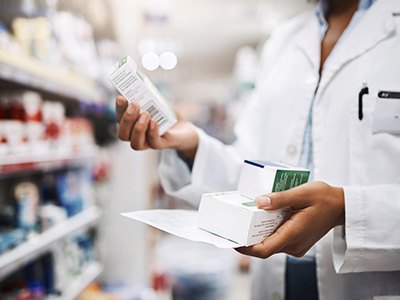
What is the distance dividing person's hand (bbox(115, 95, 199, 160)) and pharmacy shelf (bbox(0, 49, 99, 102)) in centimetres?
60

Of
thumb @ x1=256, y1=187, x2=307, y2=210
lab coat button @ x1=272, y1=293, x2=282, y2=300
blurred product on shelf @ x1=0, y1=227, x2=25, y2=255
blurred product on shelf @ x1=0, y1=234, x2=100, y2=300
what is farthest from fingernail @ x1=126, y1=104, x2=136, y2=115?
blurred product on shelf @ x1=0, y1=234, x2=100, y2=300

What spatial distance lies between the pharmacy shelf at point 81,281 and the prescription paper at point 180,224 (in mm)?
1217

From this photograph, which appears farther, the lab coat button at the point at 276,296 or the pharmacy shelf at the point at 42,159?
the pharmacy shelf at the point at 42,159

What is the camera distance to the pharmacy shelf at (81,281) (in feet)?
6.08

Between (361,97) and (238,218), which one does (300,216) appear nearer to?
(238,218)

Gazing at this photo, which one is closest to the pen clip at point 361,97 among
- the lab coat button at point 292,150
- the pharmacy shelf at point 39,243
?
the lab coat button at point 292,150

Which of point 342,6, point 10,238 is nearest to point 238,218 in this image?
point 342,6

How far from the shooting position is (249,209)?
760 millimetres

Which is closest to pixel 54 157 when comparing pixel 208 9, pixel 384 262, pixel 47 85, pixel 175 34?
pixel 47 85

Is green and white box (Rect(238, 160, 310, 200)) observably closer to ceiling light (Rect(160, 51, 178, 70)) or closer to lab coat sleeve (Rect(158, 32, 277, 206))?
lab coat sleeve (Rect(158, 32, 277, 206))

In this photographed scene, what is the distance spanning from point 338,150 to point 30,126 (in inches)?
50.5

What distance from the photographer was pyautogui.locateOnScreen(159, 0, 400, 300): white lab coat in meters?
0.89

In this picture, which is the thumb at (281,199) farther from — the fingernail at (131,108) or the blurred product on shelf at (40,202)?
the blurred product on shelf at (40,202)

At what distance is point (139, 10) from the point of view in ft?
9.48
